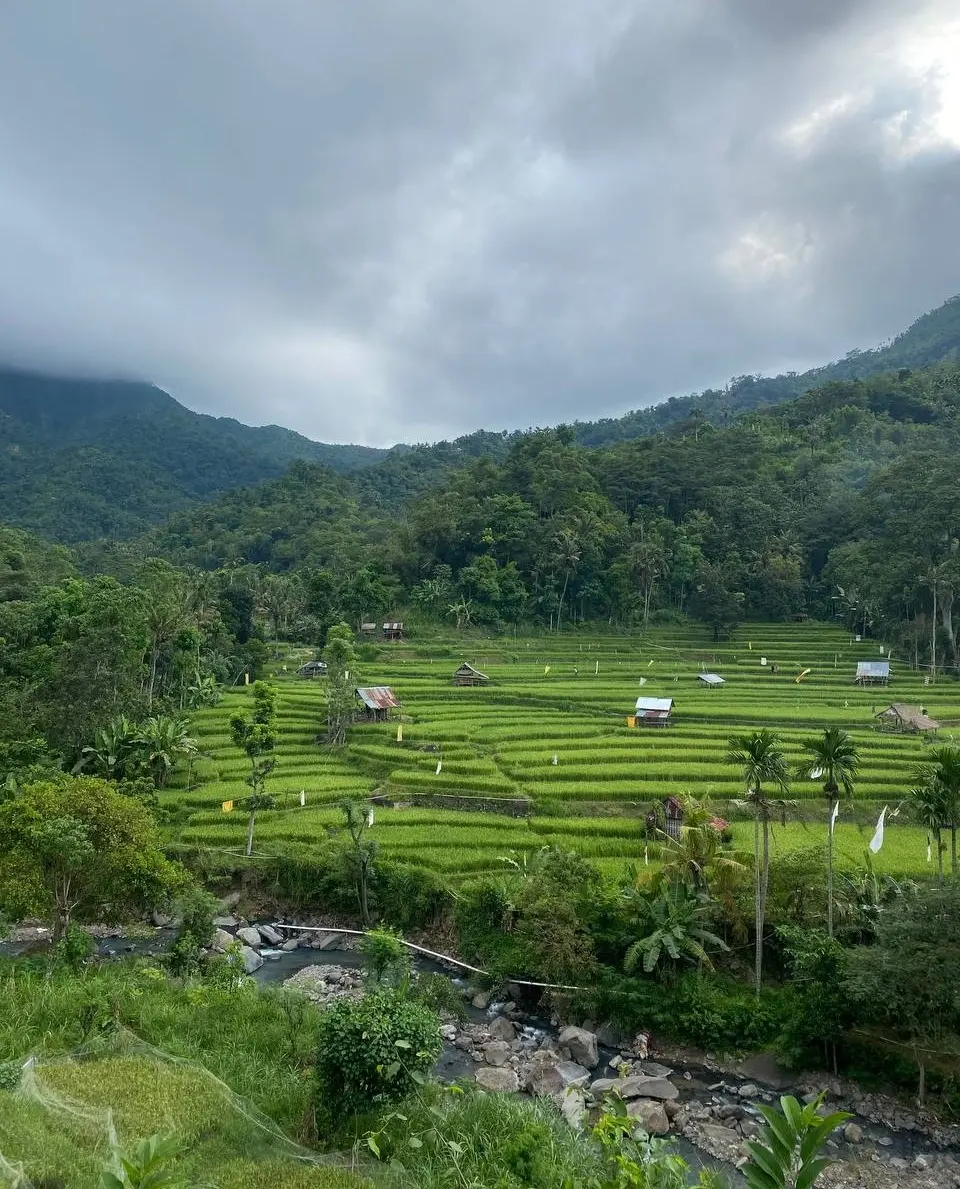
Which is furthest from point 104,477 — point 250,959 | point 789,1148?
point 789,1148

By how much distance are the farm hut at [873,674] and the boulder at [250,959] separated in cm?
4276

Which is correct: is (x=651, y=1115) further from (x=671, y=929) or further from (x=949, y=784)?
(x=949, y=784)

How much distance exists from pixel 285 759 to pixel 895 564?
49.7 m

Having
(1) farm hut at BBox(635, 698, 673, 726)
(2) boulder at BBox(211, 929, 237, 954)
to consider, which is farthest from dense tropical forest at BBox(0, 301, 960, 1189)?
(1) farm hut at BBox(635, 698, 673, 726)

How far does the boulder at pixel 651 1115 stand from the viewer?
17.8 m

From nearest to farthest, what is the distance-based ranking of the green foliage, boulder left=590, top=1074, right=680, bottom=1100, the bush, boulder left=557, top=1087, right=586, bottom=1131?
the green foliage → the bush → boulder left=557, top=1087, right=586, bottom=1131 → boulder left=590, top=1074, right=680, bottom=1100

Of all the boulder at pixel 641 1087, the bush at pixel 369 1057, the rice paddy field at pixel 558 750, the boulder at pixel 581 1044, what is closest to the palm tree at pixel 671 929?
the boulder at pixel 581 1044

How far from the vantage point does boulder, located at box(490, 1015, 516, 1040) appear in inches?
852

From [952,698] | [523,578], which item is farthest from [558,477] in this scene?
[952,698]

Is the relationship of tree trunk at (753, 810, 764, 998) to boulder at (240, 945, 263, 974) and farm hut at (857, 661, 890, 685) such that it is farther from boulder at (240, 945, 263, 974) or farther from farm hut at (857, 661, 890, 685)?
farm hut at (857, 661, 890, 685)

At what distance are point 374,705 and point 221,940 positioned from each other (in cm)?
1951

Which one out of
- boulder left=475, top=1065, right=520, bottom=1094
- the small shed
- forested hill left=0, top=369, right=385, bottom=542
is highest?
forested hill left=0, top=369, right=385, bottom=542

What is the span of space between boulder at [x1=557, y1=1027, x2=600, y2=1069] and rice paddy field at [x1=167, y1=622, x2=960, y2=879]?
6.98 metres

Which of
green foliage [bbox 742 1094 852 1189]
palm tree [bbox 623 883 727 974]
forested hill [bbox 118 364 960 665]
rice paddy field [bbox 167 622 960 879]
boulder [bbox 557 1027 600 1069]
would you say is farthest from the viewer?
forested hill [bbox 118 364 960 665]
